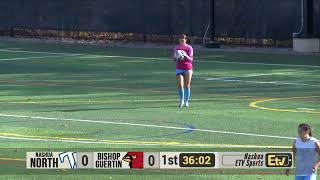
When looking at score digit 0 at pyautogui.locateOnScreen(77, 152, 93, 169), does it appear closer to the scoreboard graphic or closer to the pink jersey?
the scoreboard graphic

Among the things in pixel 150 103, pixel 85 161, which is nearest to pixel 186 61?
pixel 150 103

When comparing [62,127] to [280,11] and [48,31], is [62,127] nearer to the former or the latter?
[280,11]

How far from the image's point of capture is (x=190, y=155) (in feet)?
36.8

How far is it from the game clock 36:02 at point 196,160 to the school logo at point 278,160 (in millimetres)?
645

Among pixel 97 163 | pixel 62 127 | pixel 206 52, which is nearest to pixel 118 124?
pixel 62 127

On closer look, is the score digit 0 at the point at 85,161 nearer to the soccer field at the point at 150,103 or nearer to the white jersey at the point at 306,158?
the soccer field at the point at 150,103

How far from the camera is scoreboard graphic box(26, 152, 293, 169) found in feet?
36.3

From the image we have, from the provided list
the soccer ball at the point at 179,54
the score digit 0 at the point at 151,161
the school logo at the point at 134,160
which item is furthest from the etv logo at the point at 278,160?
the soccer ball at the point at 179,54

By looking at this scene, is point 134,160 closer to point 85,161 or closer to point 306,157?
point 85,161

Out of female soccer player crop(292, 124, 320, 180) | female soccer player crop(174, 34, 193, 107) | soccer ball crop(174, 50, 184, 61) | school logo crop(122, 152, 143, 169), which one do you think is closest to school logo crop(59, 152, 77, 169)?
school logo crop(122, 152, 143, 169)

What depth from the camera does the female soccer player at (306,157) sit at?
1098 centimetres

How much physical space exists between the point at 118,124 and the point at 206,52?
72.5 feet

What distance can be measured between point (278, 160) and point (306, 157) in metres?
0.38

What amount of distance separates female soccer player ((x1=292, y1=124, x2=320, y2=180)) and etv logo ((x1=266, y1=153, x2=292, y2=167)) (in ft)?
0.80
